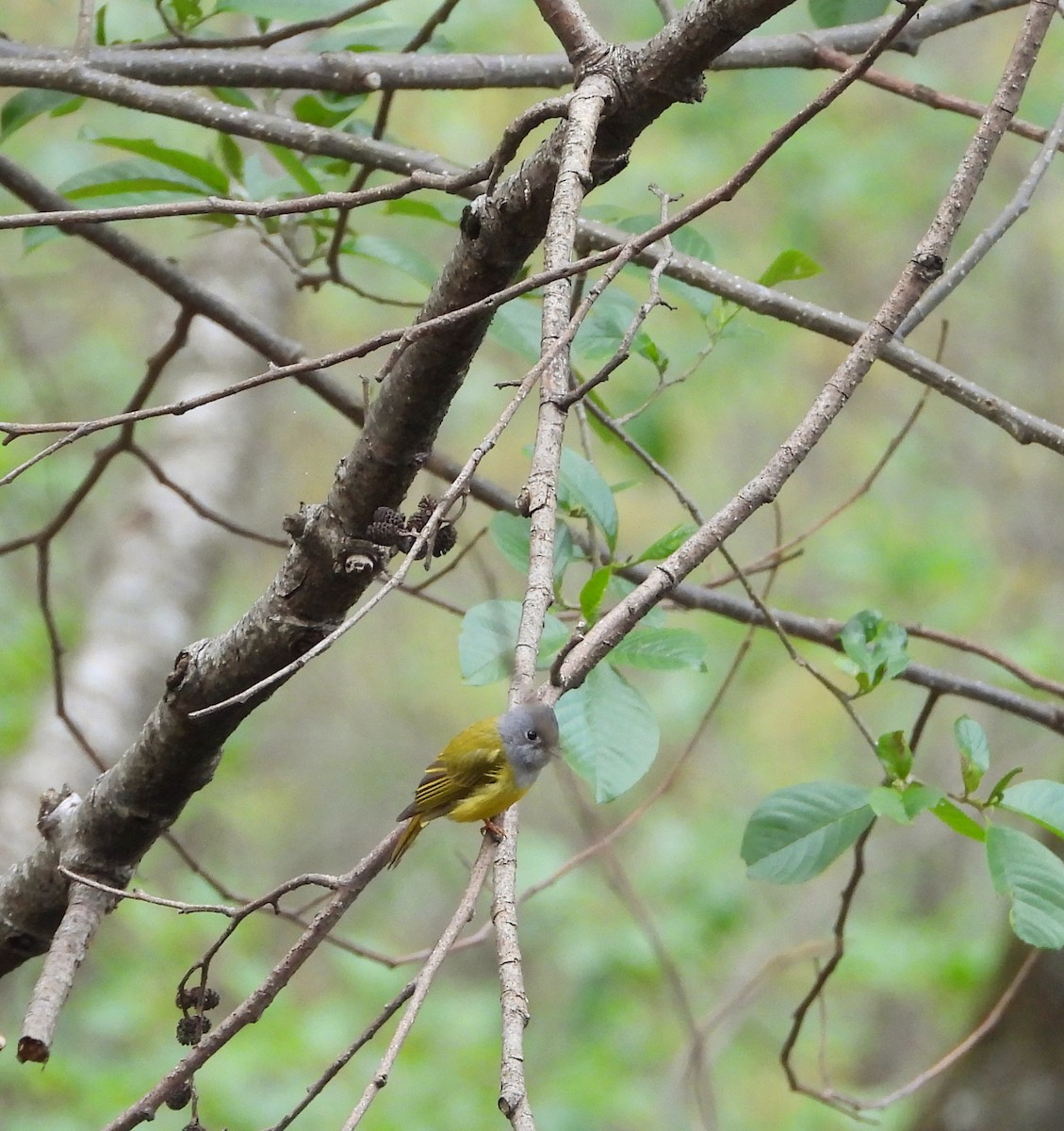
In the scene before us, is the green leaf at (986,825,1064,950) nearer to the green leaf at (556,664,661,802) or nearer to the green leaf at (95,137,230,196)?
the green leaf at (556,664,661,802)

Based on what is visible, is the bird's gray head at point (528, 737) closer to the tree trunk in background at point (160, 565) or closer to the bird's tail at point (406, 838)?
the bird's tail at point (406, 838)

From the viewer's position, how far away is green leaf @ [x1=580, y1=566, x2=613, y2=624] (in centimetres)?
157

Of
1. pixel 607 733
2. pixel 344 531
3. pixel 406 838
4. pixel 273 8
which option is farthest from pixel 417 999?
pixel 273 8

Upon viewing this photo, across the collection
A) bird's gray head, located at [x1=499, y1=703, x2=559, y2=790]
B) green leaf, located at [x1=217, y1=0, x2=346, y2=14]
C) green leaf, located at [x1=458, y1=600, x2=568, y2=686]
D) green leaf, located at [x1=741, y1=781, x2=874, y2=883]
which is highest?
green leaf, located at [x1=217, y1=0, x2=346, y2=14]

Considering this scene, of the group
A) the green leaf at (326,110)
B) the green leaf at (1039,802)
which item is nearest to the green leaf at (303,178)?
the green leaf at (326,110)

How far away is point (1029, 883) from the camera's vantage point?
1.66m

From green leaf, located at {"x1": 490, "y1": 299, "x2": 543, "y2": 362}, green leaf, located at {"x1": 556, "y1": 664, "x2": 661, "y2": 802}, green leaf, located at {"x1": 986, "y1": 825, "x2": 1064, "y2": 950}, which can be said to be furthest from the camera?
green leaf, located at {"x1": 490, "y1": 299, "x2": 543, "y2": 362}

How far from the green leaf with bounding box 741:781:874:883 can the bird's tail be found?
28.5 inches

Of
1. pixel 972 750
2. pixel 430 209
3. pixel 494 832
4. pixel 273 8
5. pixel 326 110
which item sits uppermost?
pixel 273 8

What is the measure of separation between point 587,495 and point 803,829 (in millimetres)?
597

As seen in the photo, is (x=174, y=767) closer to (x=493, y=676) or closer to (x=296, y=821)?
(x=493, y=676)

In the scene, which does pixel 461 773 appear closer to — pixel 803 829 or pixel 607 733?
pixel 607 733

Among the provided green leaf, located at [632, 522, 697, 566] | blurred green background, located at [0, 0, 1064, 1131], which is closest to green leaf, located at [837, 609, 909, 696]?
green leaf, located at [632, 522, 697, 566]

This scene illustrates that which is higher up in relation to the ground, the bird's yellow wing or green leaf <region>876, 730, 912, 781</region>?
green leaf <region>876, 730, 912, 781</region>
